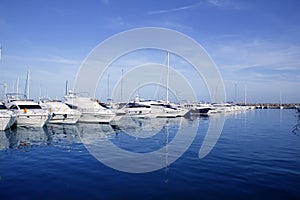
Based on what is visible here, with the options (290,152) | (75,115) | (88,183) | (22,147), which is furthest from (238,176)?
(75,115)

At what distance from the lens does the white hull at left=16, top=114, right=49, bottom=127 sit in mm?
28322

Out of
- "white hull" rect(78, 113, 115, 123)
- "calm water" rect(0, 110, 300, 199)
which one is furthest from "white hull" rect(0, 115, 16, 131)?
"white hull" rect(78, 113, 115, 123)

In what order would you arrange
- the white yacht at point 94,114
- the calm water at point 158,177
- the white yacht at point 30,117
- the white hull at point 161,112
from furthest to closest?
the white hull at point 161,112, the white yacht at point 94,114, the white yacht at point 30,117, the calm water at point 158,177

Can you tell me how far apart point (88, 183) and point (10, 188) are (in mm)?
2773

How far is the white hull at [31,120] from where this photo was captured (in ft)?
92.9

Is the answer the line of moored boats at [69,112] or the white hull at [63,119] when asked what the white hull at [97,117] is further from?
the white hull at [63,119]

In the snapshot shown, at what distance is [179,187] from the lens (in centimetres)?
915

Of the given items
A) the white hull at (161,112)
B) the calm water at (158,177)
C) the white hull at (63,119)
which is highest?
the white hull at (161,112)

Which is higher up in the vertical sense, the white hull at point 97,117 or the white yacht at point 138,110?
the white yacht at point 138,110

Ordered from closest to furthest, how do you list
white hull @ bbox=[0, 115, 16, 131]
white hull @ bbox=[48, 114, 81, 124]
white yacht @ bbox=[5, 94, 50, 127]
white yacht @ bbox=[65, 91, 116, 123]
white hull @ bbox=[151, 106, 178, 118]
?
white hull @ bbox=[0, 115, 16, 131] → white yacht @ bbox=[5, 94, 50, 127] → white hull @ bbox=[48, 114, 81, 124] → white yacht @ bbox=[65, 91, 116, 123] → white hull @ bbox=[151, 106, 178, 118]

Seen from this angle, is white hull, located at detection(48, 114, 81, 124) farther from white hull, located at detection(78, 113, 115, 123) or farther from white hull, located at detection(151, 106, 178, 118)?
white hull, located at detection(151, 106, 178, 118)

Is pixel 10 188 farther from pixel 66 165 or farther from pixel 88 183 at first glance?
pixel 66 165

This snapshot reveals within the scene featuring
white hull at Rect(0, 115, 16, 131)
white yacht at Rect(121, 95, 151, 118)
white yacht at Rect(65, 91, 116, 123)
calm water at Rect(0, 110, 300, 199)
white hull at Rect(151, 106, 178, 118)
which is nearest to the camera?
calm water at Rect(0, 110, 300, 199)

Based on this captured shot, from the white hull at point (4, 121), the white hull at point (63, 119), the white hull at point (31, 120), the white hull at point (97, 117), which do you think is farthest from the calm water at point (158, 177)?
the white hull at point (97, 117)
